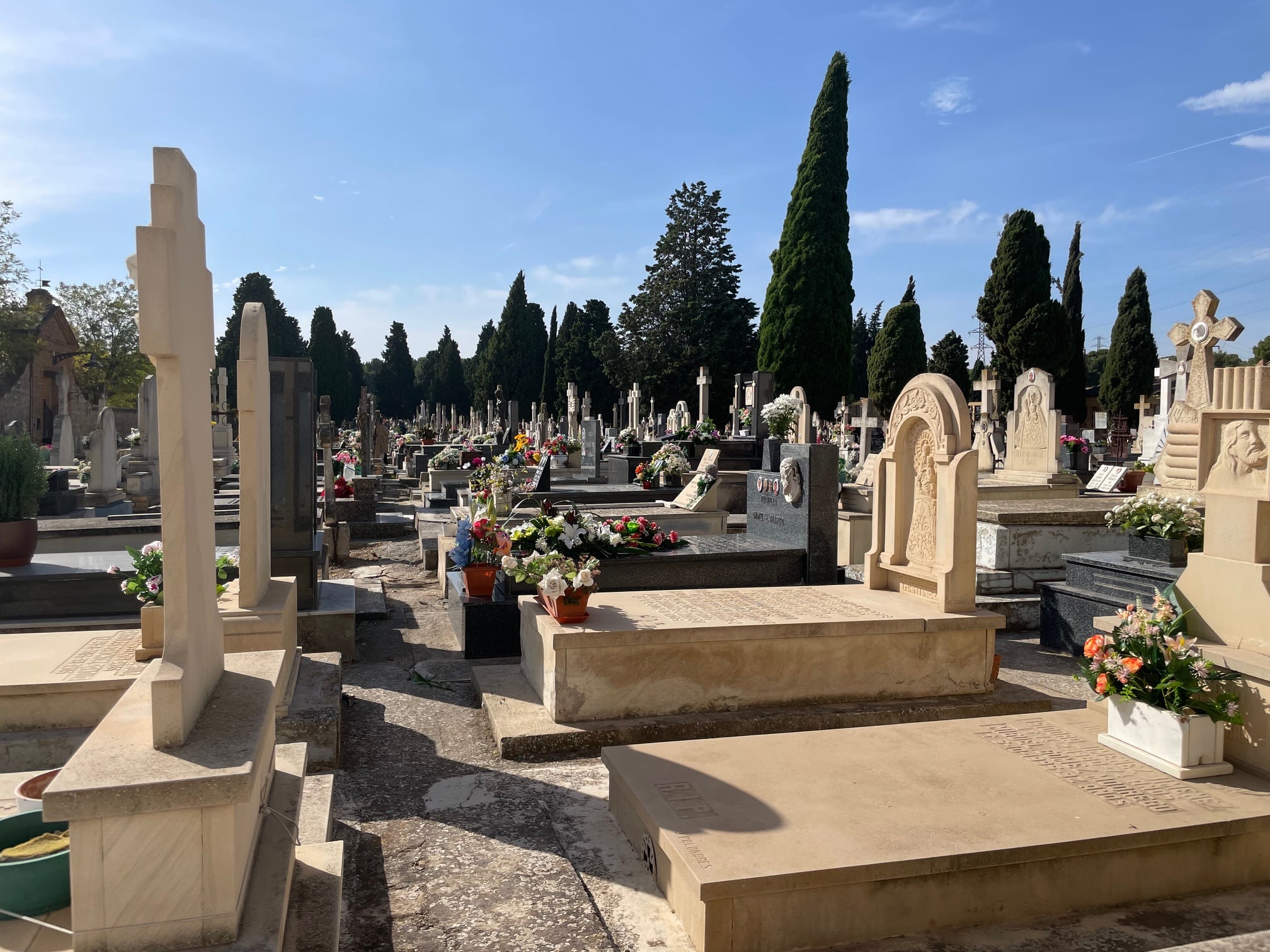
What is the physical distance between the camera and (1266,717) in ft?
12.6

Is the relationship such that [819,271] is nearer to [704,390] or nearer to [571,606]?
[704,390]

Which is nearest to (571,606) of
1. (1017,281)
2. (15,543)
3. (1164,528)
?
(15,543)

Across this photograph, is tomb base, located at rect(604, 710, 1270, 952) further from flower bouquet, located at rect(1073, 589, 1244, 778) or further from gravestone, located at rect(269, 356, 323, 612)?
gravestone, located at rect(269, 356, 323, 612)

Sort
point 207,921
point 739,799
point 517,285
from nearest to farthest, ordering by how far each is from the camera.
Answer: point 207,921, point 739,799, point 517,285

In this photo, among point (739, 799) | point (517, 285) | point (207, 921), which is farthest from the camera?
point (517, 285)

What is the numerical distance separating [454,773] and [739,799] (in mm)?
1744

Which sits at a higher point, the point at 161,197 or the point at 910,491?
the point at 161,197

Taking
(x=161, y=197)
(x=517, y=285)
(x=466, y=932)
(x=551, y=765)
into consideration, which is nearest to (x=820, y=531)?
(x=551, y=765)

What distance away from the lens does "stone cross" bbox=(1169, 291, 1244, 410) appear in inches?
484

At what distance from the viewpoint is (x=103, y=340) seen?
43.6 meters

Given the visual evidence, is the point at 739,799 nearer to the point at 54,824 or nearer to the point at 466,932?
the point at 466,932

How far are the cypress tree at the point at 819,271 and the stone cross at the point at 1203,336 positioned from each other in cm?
2003

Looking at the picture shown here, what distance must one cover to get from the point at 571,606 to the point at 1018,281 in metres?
33.1

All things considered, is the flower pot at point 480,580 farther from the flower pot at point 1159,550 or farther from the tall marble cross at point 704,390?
the tall marble cross at point 704,390
